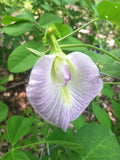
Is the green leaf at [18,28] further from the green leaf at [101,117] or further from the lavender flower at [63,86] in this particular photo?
the green leaf at [101,117]

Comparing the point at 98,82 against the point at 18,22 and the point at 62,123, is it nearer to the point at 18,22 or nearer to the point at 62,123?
the point at 62,123

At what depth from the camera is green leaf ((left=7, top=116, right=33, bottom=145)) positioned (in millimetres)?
757

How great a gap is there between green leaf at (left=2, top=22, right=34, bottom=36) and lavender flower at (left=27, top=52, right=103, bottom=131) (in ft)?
0.98

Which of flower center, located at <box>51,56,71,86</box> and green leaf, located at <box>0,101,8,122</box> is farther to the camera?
green leaf, located at <box>0,101,8,122</box>

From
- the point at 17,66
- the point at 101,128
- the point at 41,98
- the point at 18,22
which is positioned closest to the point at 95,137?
the point at 101,128

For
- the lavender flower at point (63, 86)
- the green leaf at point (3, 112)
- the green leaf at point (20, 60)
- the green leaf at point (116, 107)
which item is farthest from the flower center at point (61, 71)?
the green leaf at point (3, 112)

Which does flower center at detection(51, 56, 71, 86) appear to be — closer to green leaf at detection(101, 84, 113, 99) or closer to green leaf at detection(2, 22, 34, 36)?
green leaf at detection(2, 22, 34, 36)

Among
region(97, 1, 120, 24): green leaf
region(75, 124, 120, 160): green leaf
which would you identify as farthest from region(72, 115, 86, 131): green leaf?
region(97, 1, 120, 24): green leaf

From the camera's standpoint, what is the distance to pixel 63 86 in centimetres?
60

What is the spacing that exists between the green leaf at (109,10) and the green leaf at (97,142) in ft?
1.43

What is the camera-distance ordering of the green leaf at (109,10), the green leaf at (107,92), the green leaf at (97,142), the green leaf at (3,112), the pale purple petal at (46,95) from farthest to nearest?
the green leaf at (3,112), the green leaf at (107,92), the green leaf at (97,142), the green leaf at (109,10), the pale purple petal at (46,95)

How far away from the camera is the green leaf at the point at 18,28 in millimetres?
758

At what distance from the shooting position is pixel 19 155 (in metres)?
0.67

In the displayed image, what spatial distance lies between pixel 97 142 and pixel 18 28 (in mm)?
604
